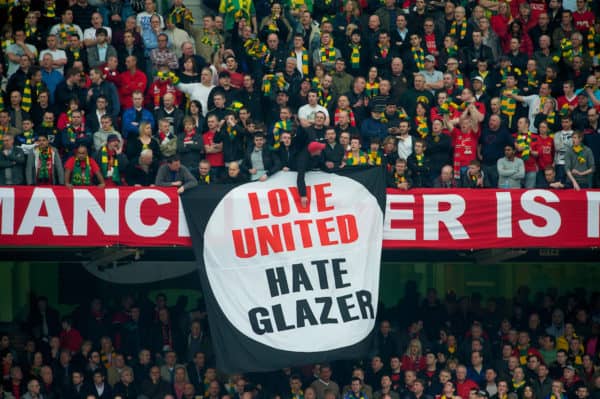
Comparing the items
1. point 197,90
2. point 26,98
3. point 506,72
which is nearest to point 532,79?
point 506,72

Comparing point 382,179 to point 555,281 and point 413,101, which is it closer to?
point 413,101

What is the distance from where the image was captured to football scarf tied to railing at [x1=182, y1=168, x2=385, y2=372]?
20.4 meters

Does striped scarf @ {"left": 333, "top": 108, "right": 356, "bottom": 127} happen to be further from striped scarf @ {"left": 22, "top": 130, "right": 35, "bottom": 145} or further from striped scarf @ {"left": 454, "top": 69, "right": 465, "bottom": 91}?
striped scarf @ {"left": 22, "top": 130, "right": 35, "bottom": 145}

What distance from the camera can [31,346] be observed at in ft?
71.7

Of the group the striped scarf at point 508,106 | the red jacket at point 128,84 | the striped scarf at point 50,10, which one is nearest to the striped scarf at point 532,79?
the striped scarf at point 508,106

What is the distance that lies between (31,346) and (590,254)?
9.34m

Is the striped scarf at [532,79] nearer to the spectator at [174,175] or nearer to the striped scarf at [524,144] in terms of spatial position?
the striped scarf at [524,144]

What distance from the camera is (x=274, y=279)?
20.4 metres

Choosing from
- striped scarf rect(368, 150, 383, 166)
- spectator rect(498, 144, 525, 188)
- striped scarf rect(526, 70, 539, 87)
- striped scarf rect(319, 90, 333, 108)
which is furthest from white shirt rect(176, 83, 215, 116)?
striped scarf rect(526, 70, 539, 87)

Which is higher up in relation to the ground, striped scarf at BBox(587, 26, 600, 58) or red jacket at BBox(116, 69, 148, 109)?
striped scarf at BBox(587, 26, 600, 58)

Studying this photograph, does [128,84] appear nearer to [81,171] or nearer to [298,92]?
[81,171]

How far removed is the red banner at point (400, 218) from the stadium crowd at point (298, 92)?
524mm

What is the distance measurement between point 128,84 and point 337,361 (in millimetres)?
5663

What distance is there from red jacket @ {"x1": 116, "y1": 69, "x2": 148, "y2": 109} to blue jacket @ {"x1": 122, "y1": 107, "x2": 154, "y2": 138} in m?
0.65
